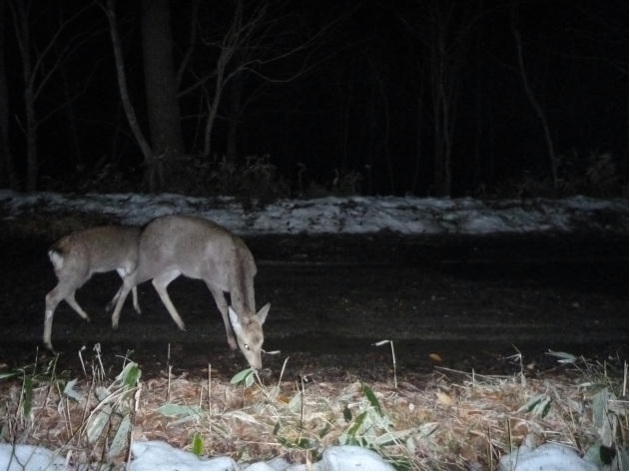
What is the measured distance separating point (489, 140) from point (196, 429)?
4435 cm

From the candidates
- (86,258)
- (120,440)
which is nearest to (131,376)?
(120,440)

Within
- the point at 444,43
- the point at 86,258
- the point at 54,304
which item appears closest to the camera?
the point at 54,304

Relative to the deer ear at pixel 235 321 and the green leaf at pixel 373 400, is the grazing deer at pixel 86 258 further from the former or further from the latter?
the green leaf at pixel 373 400

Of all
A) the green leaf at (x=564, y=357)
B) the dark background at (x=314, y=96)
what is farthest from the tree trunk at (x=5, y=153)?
the green leaf at (x=564, y=357)

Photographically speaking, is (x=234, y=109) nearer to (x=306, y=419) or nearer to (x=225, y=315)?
(x=225, y=315)

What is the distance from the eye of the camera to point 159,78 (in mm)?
19953

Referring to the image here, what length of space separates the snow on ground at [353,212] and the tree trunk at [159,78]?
3313 mm

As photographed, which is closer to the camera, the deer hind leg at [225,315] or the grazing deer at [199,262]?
the deer hind leg at [225,315]

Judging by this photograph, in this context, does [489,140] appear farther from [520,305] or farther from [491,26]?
[520,305]

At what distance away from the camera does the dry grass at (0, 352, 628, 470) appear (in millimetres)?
4754

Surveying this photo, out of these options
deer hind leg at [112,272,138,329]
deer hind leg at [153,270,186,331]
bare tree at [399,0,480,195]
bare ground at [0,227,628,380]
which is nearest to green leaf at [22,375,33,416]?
bare ground at [0,227,628,380]

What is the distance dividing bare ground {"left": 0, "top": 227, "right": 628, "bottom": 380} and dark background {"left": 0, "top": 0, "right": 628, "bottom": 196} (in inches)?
238

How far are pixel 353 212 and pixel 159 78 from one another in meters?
7.19

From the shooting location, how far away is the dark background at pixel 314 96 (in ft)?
64.8
